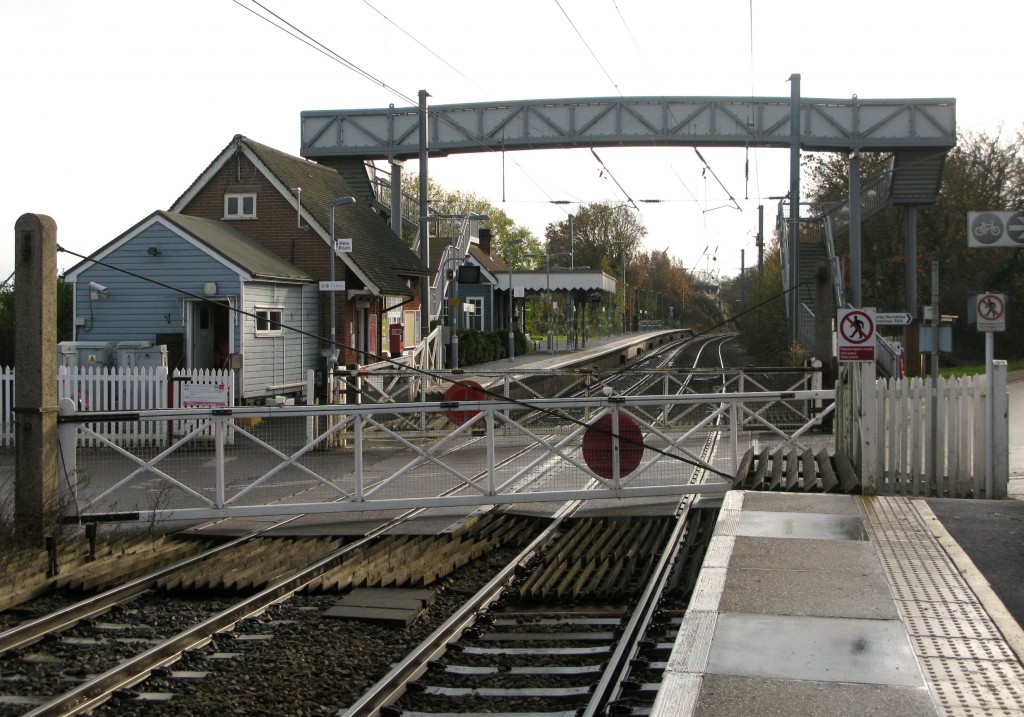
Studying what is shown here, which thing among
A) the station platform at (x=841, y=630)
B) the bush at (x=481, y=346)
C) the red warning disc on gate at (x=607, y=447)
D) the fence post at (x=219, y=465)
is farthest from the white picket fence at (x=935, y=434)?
the bush at (x=481, y=346)

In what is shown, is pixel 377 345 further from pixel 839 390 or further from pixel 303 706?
pixel 303 706

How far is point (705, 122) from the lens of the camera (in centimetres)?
3050

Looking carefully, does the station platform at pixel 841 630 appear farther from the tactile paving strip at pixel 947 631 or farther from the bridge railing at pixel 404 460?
the bridge railing at pixel 404 460

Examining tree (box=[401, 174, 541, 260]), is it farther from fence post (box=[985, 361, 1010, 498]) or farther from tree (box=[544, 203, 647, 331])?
fence post (box=[985, 361, 1010, 498])

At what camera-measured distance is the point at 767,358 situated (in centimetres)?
4081

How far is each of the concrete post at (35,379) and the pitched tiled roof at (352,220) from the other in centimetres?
1579

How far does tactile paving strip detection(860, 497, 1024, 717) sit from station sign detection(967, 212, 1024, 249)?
4.59m

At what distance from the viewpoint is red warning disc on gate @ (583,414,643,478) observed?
485 inches

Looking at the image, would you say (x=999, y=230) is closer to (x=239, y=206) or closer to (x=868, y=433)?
(x=868, y=433)

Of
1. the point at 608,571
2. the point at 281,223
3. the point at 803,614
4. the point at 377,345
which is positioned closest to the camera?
the point at 803,614

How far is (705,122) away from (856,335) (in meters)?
20.5

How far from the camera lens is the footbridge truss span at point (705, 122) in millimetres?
30281

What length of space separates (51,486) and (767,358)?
3369 centimetres

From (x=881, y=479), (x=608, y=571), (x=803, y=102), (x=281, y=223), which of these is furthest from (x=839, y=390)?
(x=803, y=102)
